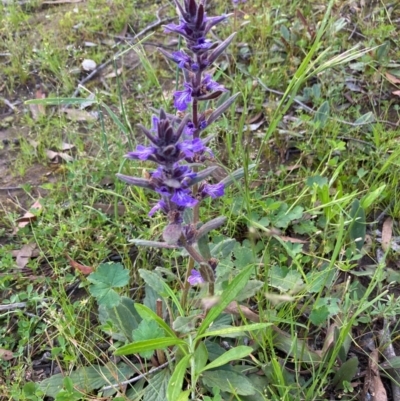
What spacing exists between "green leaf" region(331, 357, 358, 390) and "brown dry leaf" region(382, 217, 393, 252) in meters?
0.74

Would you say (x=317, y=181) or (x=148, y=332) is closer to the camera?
(x=148, y=332)

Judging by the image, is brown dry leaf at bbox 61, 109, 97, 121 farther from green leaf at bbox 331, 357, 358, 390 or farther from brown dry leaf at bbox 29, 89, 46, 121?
green leaf at bbox 331, 357, 358, 390

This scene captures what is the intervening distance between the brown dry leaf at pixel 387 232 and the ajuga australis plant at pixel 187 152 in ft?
3.44

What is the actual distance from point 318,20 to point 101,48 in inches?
71.5

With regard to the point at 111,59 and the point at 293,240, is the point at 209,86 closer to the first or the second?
the point at 293,240

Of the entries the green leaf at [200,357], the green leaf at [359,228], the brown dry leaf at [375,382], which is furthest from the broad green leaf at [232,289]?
the green leaf at [359,228]

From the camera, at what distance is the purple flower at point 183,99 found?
5.61 feet

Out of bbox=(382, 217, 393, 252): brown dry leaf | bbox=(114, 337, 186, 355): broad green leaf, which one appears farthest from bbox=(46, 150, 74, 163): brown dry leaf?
bbox=(382, 217, 393, 252): brown dry leaf

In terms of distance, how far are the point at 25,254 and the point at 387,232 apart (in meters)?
1.99

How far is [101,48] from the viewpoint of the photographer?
13.1 feet

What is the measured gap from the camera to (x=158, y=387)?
198 centimetres

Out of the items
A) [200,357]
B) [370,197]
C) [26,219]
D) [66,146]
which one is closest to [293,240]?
[370,197]

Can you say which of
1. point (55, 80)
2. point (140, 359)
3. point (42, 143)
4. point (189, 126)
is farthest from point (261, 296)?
point (55, 80)

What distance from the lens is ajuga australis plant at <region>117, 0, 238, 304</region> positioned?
1466 millimetres
